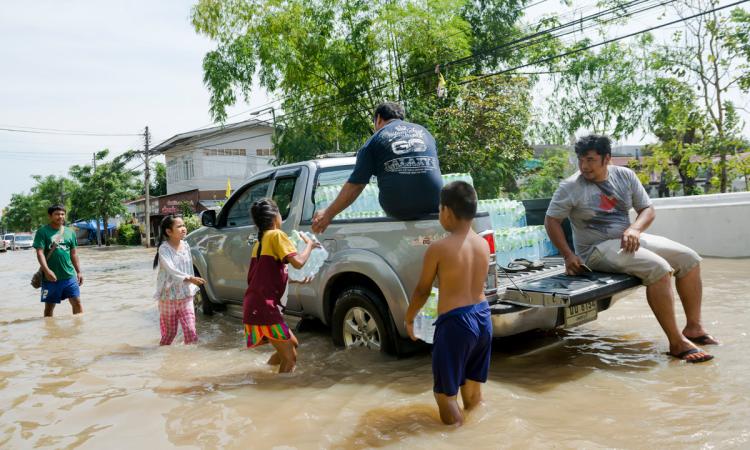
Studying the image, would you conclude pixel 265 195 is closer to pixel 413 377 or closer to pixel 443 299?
pixel 413 377

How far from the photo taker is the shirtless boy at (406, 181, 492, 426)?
3096 mm

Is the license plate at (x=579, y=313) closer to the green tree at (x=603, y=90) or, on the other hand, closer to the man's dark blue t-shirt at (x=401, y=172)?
the man's dark blue t-shirt at (x=401, y=172)

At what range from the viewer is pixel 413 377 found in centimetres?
426

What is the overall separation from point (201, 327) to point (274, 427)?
369 cm

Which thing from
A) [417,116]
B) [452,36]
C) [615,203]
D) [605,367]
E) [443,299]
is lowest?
[605,367]

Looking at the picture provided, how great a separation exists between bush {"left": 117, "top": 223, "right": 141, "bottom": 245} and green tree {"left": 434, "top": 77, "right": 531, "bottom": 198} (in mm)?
34701

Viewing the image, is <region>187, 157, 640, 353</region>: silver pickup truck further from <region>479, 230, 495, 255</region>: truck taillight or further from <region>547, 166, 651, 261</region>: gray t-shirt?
<region>547, 166, 651, 261</region>: gray t-shirt

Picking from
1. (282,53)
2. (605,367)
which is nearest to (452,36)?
(282,53)

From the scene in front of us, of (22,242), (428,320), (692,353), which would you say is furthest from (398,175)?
(22,242)

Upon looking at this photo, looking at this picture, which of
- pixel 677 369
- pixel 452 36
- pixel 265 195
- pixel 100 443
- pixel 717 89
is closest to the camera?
pixel 100 443

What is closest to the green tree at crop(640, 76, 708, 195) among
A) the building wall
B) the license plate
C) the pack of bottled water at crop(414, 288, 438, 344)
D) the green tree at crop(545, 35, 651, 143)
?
the green tree at crop(545, 35, 651, 143)

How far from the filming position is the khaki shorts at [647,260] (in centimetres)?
434

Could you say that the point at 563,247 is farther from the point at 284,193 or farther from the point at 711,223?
the point at 711,223

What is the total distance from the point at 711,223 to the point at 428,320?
9.88m
